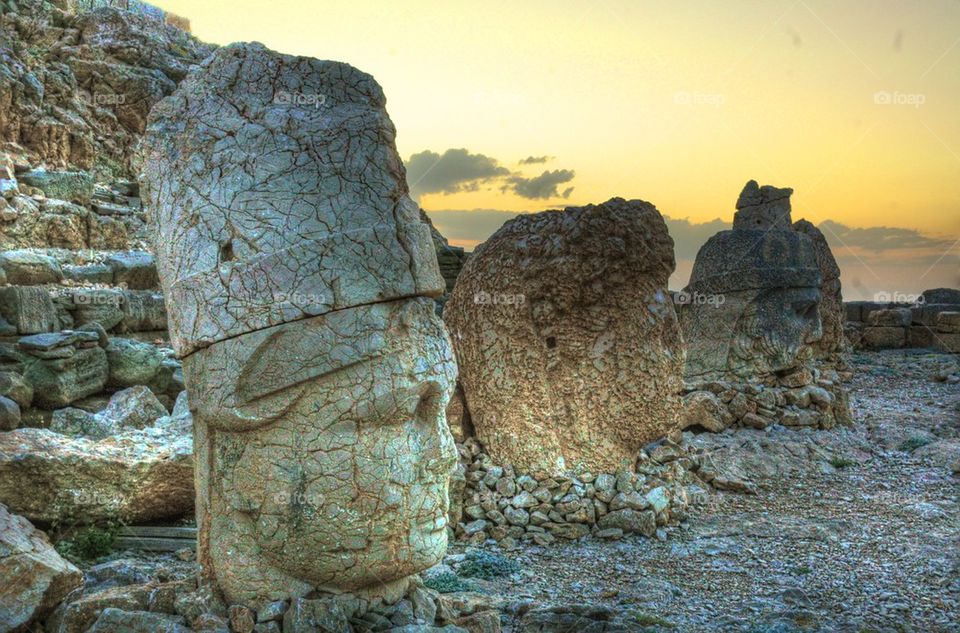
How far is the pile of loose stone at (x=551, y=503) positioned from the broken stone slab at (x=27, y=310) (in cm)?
805

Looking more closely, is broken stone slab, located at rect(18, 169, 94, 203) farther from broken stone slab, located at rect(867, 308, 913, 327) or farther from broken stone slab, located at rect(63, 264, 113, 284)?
broken stone slab, located at rect(867, 308, 913, 327)

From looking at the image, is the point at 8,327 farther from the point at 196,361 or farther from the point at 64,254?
the point at 196,361

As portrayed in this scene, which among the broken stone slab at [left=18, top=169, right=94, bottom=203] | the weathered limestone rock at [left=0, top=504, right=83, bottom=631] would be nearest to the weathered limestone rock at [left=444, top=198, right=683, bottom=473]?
the weathered limestone rock at [left=0, top=504, right=83, bottom=631]

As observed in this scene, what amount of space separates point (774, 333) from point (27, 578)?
9.59 meters

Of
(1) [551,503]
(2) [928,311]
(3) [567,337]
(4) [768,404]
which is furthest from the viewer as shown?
(2) [928,311]

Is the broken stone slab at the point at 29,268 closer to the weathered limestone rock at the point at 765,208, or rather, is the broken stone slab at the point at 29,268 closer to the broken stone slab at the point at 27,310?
the broken stone slab at the point at 27,310

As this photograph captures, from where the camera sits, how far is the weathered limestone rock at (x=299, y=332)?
10.5 feet

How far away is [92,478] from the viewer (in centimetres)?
519

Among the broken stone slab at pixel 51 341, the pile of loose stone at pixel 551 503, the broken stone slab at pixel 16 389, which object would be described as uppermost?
the broken stone slab at pixel 51 341

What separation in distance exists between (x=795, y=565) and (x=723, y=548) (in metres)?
0.59

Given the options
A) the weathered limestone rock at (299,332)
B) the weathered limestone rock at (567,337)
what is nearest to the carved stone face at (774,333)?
the weathered limestone rock at (567,337)

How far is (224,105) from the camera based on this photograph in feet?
11.5

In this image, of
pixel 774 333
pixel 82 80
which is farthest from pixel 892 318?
pixel 82 80

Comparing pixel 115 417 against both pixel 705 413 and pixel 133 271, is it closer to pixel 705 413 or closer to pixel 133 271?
pixel 705 413
